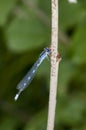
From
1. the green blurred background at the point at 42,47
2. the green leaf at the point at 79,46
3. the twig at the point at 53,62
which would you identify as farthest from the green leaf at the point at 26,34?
the twig at the point at 53,62

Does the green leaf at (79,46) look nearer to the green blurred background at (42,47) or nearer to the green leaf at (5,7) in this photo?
the green blurred background at (42,47)

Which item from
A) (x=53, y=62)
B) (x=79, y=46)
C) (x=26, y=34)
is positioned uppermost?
(x=26, y=34)

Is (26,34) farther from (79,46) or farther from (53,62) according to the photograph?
(53,62)

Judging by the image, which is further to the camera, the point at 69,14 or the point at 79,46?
the point at 69,14

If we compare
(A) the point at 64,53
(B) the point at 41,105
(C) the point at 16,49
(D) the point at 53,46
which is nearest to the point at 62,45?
(A) the point at 64,53

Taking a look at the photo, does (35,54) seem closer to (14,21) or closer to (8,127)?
(14,21)

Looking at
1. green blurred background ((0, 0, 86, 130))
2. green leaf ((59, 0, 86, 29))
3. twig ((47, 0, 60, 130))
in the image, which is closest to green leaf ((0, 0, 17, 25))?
green blurred background ((0, 0, 86, 130))

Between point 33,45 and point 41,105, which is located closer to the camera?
point 33,45

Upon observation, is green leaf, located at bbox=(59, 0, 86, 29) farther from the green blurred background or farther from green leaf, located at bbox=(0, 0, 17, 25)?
green leaf, located at bbox=(0, 0, 17, 25)

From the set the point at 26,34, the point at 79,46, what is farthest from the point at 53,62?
the point at 26,34
